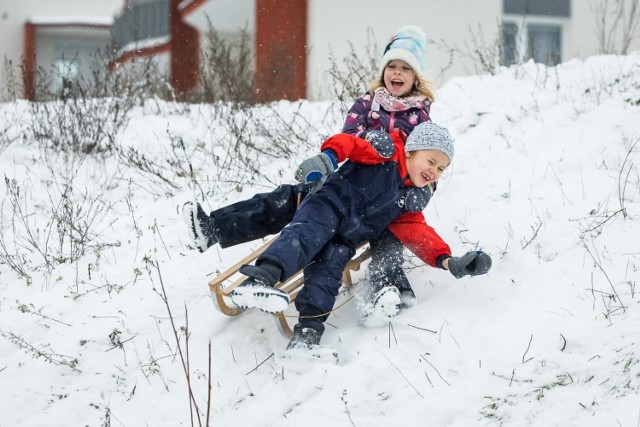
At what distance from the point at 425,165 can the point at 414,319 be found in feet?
2.56

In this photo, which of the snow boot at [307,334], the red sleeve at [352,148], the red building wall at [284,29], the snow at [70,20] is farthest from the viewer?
the snow at [70,20]

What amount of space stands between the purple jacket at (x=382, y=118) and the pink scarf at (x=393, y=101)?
0.02 m

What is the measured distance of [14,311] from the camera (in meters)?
3.35

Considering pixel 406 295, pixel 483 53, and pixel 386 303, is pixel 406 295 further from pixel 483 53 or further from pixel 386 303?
pixel 483 53

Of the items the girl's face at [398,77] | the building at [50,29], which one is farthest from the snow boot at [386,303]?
the building at [50,29]

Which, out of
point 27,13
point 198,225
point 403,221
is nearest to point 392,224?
point 403,221

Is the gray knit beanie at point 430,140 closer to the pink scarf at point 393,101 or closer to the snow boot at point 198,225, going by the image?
the pink scarf at point 393,101

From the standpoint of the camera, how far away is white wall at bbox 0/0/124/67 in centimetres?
2355

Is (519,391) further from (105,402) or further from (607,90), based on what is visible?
(607,90)

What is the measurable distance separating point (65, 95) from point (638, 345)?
5667mm

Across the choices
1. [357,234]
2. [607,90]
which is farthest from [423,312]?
[607,90]

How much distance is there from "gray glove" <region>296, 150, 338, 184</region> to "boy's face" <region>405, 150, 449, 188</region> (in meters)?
0.56

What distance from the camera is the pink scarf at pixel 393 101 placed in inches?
143

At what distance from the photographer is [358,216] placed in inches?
128
